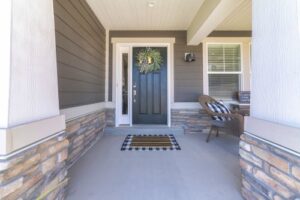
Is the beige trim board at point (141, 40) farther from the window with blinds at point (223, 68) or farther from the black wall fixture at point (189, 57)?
the window with blinds at point (223, 68)

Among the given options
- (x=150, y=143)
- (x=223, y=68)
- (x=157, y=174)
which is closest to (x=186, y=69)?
(x=223, y=68)

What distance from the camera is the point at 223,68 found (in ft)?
16.3

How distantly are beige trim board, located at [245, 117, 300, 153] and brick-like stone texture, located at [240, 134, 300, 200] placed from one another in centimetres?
5

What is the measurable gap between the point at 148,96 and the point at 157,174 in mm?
2793

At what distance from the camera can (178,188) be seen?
2078mm

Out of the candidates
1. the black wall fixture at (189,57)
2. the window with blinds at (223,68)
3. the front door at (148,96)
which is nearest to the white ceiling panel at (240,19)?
the window with blinds at (223,68)

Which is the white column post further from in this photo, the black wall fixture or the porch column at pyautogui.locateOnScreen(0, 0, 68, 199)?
the black wall fixture

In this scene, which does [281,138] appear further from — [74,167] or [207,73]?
[207,73]

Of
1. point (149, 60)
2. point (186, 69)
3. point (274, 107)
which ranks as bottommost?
point (274, 107)

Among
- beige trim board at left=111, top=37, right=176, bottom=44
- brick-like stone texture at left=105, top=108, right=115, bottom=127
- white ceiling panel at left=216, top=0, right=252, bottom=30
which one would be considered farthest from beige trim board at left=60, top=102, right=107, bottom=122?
white ceiling panel at left=216, top=0, right=252, bottom=30

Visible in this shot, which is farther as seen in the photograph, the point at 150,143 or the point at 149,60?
the point at 149,60

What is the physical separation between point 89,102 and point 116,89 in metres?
1.39

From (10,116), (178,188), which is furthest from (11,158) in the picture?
(178,188)

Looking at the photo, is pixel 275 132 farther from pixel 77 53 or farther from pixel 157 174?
pixel 77 53
